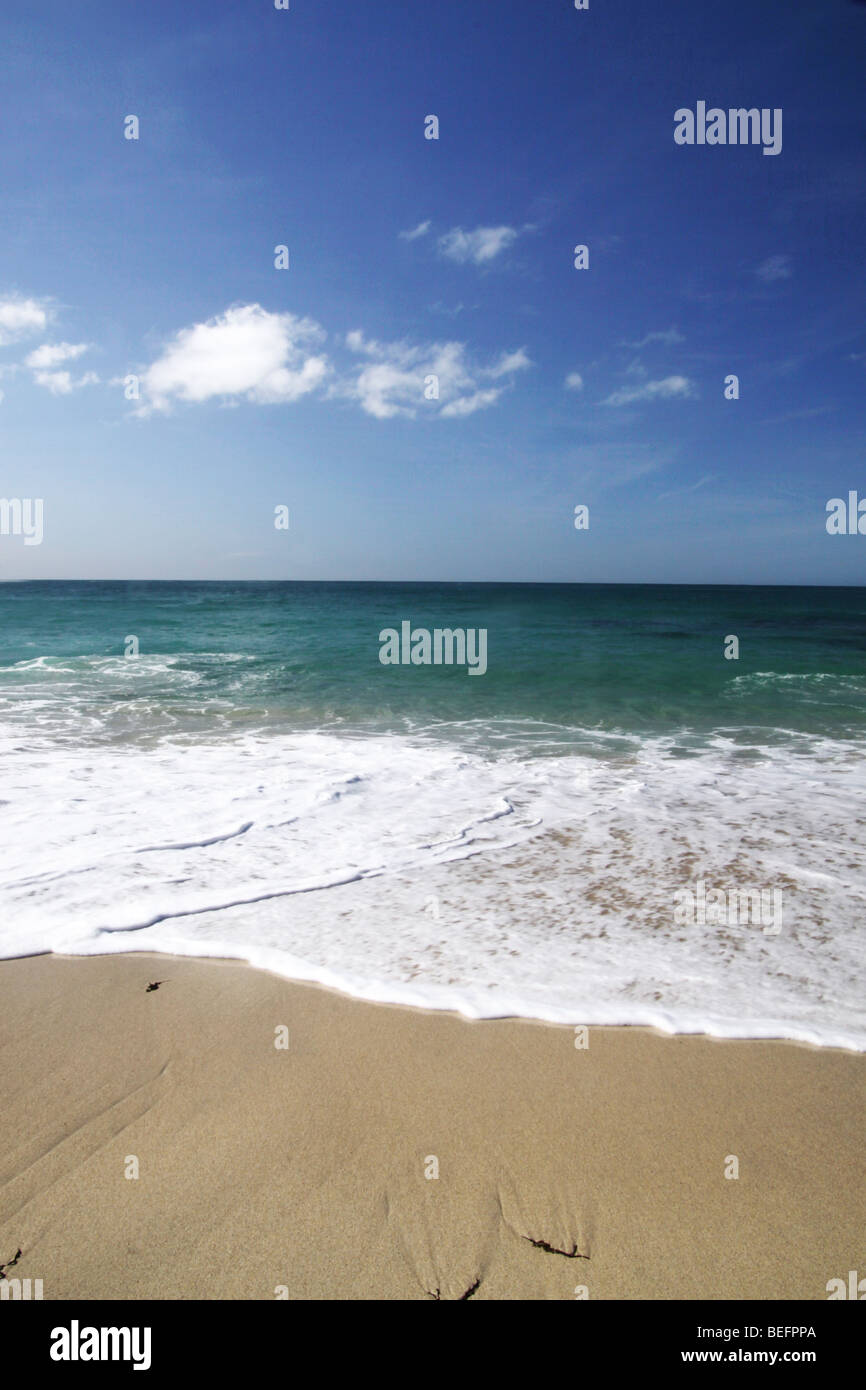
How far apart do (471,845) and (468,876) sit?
68 cm

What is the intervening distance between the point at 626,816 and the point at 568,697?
7940 millimetres

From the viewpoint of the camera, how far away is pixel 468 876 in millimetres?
5082

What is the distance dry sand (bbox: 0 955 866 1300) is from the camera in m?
2.06

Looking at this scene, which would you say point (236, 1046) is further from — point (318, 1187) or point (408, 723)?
point (408, 723)

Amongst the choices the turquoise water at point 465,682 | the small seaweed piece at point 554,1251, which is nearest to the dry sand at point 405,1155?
the small seaweed piece at point 554,1251

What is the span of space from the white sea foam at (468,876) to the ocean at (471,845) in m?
0.02

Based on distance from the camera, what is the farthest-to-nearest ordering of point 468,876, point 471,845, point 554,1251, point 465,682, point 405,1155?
point 465,682 < point 471,845 < point 468,876 < point 405,1155 < point 554,1251

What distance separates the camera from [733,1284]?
2.03m

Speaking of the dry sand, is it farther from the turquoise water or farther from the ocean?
the turquoise water

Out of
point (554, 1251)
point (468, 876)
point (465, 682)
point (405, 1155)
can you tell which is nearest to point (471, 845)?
point (468, 876)

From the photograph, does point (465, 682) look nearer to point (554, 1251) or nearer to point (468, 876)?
point (468, 876)

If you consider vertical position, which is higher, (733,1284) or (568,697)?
(568,697)

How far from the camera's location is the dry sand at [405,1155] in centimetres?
206

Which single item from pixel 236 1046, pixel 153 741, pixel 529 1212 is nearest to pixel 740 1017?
pixel 529 1212
